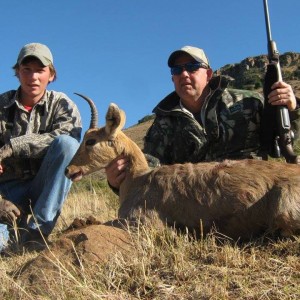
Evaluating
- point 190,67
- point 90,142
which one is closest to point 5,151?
point 90,142

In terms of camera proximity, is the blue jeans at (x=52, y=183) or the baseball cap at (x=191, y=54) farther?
the baseball cap at (x=191, y=54)

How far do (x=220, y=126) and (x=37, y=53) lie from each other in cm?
309

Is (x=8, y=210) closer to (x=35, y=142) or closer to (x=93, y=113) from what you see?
(x=35, y=142)

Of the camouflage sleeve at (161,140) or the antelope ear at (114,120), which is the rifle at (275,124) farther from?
the antelope ear at (114,120)

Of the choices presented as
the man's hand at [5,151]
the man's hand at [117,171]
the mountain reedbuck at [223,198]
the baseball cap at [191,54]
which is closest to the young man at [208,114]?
the baseball cap at [191,54]

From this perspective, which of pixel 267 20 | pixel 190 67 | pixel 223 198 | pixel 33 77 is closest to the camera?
pixel 223 198

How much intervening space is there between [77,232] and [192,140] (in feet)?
10.5

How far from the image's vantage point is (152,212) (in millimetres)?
5547

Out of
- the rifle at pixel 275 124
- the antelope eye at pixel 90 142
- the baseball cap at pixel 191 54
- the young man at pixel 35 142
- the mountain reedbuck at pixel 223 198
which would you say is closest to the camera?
the mountain reedbuck at pixel 223 198

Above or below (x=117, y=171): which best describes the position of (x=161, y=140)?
above

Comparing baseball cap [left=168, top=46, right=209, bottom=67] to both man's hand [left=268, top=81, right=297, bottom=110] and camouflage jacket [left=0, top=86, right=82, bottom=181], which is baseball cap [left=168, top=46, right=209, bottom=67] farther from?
camouflage jacket [left=0, top=86, right=82, bottom=181]

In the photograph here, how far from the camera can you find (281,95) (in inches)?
263

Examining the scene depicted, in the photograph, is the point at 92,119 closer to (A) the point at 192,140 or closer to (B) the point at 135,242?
(A) the point at 192,140

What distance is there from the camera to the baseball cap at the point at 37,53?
7648mm
